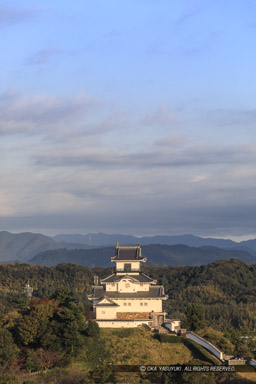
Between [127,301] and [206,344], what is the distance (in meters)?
13.1

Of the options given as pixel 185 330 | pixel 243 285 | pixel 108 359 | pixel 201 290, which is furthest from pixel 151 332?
pixel 243 285

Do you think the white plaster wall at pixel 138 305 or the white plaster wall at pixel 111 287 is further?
the white plaster wall at pixel 111 287

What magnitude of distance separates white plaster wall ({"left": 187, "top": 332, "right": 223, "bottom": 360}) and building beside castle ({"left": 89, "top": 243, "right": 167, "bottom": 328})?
20.8 feet

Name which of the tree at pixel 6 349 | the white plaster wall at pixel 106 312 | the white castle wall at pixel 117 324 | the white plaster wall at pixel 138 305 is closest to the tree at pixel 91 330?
the white castle wall at pixel 117 324

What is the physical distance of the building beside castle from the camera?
74.9 meters

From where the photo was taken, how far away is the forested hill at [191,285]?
12229 centimetres

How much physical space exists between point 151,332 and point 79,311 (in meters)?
10.1

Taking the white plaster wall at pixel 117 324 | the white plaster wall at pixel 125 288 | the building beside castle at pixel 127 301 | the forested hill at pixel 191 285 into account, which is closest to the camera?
the white plaster wall at pixel 117 324

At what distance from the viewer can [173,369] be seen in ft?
186

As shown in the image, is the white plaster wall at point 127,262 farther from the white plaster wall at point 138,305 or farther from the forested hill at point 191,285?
the forested hill at point 191,285

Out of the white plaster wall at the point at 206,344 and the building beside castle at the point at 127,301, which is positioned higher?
the building beside castle at the point at 127,301

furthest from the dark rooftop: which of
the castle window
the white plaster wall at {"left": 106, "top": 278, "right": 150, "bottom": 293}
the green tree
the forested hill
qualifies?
the forested hill

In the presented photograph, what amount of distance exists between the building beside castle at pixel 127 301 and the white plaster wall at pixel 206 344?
20.8ft

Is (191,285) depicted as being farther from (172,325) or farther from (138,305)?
(172,325)
